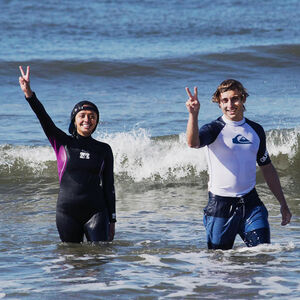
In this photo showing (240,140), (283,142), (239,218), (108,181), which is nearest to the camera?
(240,140)

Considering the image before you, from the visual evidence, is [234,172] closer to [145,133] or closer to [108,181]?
[108,181]

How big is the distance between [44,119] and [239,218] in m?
2.07

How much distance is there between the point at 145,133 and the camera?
14.0 metres

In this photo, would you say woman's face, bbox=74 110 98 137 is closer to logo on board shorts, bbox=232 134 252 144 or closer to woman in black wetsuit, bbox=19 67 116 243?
woman in black wetsuit, bbox=19 67 116 243

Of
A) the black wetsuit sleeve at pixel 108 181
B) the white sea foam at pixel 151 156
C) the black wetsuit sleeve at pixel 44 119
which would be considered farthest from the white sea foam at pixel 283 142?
the black wetsuit sleeve at pixel 44 119

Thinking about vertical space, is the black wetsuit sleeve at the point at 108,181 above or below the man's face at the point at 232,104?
below

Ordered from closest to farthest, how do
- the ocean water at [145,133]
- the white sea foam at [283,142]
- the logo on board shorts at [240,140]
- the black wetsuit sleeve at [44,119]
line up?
the logo on board shorts at [240,140], the ocean water at [145,133], the black wetsuit sleeve at [44,119], the white sea foam at [283,142]

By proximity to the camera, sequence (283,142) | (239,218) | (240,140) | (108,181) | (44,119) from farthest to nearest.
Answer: (283,142) < (108,181) < (44,119) < (239,218) < (240,140)

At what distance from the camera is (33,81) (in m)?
19.9

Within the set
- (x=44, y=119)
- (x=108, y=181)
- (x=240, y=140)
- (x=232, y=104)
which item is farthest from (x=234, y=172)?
(x=44, y=119)

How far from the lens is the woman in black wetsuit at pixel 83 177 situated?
6.89m

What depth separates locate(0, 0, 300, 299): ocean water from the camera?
21.1 feet

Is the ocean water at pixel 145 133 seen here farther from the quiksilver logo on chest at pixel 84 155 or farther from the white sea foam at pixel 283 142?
the quiksilver logo on chest at pixel 84 155

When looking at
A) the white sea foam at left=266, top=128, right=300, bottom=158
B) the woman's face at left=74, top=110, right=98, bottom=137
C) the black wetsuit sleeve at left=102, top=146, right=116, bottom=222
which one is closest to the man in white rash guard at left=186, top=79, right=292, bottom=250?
the black wetsuit sleeve at left=102, top=146, right=116, bottom=222
